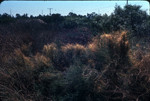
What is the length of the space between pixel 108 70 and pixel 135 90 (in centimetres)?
82

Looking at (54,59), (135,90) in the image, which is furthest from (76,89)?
(54,59)

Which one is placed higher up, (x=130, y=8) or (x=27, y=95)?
(x=130, y=8)

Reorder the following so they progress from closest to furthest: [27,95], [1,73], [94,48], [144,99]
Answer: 1. [144,99]
2. [27,95]
3. [1,73]
4. [94,48]

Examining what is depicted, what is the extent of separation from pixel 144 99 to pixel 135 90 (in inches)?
11.1

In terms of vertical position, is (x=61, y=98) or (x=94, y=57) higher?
(x=94, y=57)

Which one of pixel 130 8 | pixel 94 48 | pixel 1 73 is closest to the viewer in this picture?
pixel 1 73

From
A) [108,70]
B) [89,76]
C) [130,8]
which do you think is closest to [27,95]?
[89,76]

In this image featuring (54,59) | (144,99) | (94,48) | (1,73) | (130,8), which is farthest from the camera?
(130,8)

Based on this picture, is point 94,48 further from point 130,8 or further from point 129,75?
point 130,8

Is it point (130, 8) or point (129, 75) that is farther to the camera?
point (130, 8)

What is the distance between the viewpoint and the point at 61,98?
662 centimetres

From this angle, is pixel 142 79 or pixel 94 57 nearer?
pixel 142 79

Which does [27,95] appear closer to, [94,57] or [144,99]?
[94,57]

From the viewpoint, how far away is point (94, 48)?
7.80m
